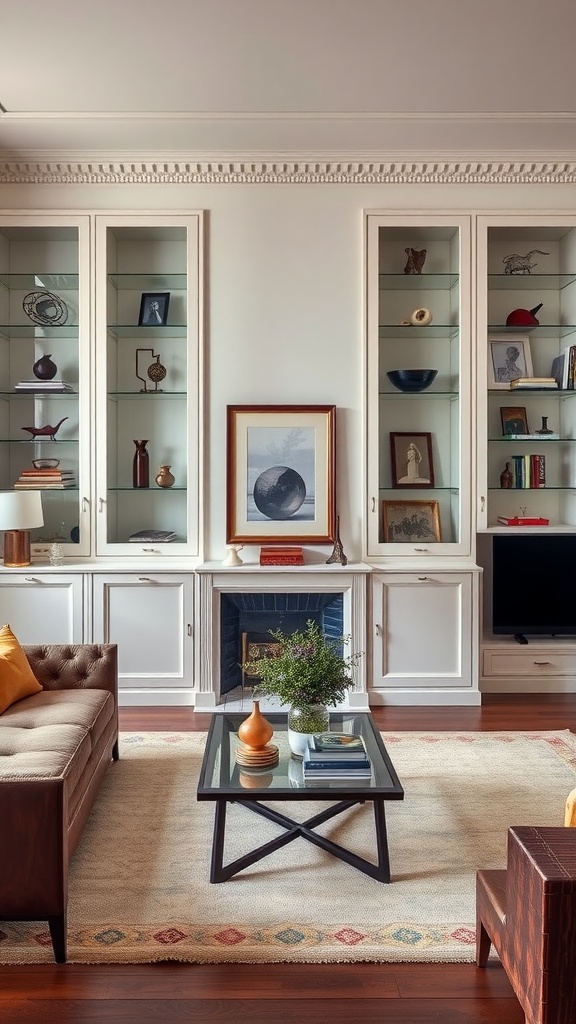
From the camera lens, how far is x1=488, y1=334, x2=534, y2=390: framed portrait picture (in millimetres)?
5109

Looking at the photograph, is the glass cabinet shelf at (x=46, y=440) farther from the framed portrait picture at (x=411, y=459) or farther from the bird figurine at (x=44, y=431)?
the framed portrait picture at (x=411, y=459)

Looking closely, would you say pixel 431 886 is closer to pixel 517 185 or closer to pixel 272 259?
pixel 272 259

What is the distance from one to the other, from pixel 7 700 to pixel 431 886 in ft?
5.92

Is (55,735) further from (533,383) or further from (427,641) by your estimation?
(533,383)

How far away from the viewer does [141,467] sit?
5.03 meters

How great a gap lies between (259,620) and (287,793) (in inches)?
94.7

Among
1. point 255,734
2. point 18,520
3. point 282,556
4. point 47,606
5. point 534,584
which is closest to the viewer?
point 255,734

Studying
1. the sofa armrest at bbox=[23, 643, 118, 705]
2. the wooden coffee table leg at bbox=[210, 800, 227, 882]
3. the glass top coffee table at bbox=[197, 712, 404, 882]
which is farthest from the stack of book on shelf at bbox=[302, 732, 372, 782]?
the sofa armrest at bbox=[23, 643, 118, 705]

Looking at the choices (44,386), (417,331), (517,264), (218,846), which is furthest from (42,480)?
(517,264)

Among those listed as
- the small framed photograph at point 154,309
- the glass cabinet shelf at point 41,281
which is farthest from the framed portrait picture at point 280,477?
the glass cabinet shelf at point 41,281

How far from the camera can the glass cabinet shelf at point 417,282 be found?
16.5ft

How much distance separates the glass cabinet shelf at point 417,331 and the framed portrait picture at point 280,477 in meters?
0.66

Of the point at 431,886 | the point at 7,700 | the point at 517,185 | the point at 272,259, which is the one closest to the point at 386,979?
the point at 431,886

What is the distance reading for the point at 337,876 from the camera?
2695 millimetres
